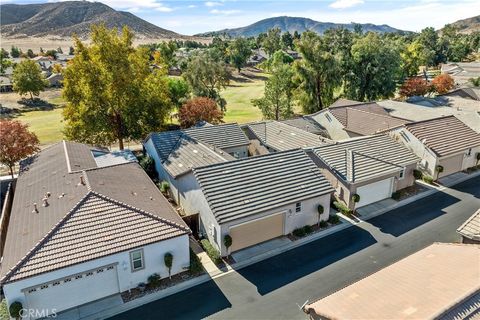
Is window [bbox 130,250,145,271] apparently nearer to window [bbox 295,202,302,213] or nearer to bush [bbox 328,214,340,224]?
window [bbox 295,202,302,213]

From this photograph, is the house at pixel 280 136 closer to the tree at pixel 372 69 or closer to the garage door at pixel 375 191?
the garage door at pixel 375 191

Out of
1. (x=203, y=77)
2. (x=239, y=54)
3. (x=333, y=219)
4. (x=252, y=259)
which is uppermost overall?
(x=239, y=54)

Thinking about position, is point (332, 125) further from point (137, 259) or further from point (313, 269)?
point (137, 259)

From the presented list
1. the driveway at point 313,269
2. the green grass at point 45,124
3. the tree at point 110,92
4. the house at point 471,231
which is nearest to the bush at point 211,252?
the driveway at point 313,269

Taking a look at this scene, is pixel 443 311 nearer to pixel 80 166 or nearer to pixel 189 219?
pixel 189 219

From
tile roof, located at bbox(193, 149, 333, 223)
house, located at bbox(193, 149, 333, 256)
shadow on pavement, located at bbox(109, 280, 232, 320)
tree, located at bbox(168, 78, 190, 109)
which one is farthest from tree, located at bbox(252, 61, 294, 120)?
shadow on pavement, located at bbox(109, 280, 232, 320)

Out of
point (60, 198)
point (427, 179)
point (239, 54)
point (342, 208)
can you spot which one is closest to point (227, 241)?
point (60, 198)

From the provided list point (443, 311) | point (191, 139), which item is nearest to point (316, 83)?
point (191, 139)
